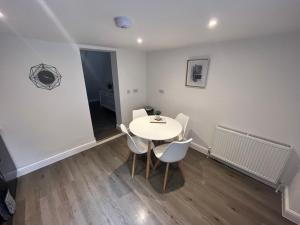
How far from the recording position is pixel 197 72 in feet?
8.24

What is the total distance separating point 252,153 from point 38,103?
3.49 m

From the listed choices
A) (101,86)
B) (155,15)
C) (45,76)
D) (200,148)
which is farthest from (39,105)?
(101,86)

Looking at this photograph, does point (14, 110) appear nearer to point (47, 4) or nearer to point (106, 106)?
point (47, 4)

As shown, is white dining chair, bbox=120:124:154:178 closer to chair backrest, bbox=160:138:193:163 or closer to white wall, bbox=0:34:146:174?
chair backrest, bbox=160:138:193:163

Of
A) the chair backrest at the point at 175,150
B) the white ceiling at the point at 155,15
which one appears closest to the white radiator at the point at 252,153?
the chair backrest at the point at 175,150

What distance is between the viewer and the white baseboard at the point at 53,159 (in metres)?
2.24

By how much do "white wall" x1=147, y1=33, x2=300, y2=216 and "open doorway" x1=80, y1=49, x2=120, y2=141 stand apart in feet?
7.06

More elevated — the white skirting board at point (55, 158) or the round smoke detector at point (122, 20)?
the round smoke detector at point (122, 20)

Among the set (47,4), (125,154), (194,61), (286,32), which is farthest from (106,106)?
(286,32)

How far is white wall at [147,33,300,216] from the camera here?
5.46 feet

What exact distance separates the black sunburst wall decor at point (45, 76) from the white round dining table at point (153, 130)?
1503 millimetres

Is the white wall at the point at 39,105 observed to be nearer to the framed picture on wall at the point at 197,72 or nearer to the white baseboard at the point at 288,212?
the framed picture on wall at the point at 197,72

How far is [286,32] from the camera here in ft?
5.24

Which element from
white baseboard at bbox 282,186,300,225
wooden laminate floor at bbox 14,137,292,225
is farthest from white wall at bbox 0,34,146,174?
white baseboard at bbox 282,186,300,225
